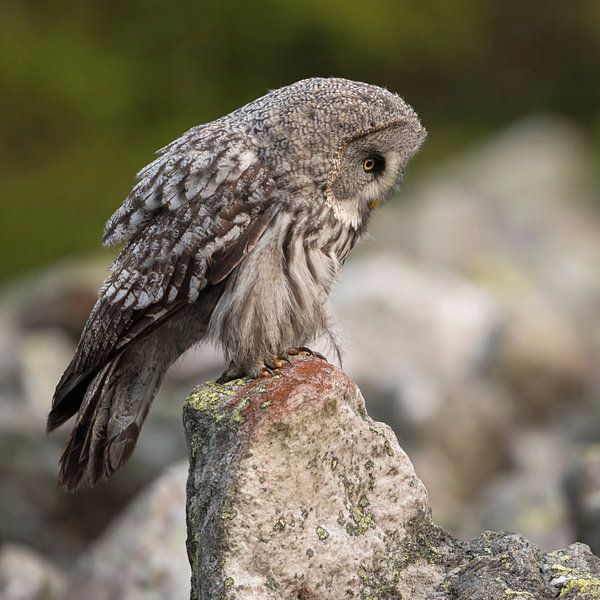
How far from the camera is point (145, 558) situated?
596 centimetres

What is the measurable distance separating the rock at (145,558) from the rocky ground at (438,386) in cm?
4

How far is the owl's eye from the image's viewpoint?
483 cm

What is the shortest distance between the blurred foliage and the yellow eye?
12.5 m

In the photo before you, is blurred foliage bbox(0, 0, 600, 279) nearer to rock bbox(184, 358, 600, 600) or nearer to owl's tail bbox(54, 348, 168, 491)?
owl's tail bbox(54, 348, 168, 491)

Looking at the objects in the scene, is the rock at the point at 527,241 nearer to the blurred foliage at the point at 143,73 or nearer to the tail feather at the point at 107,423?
the blurred foliage at the point at 143,73

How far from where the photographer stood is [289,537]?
386 centimetres

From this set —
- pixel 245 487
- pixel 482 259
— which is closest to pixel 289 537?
pixel 245 487

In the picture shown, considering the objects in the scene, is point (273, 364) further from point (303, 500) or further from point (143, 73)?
point (143, 73)

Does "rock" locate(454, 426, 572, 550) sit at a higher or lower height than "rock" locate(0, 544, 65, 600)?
higher

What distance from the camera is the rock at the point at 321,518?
3.81 meters

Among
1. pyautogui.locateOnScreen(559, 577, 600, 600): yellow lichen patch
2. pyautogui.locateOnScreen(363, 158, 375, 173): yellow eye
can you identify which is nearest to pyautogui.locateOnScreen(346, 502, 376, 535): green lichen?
pyautogui.locateOnScreen(559, 577, 600, 600): yellow lichen patch

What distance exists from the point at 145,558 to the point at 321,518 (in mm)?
2212

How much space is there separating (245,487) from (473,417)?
6166 mm

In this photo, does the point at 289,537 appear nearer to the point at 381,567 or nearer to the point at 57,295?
the point at 381,567
